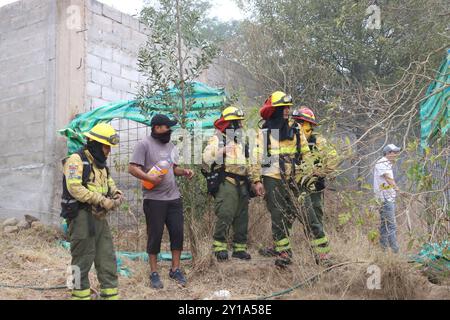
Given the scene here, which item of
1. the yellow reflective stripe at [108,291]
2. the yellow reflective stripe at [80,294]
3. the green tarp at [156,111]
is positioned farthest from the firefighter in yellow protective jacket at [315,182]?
the yellow reflective stripe at [80,294]

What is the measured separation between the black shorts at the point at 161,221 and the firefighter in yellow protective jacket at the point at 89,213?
0.52m

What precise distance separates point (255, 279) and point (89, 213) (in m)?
1.75

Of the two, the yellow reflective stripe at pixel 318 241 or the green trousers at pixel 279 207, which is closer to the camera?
the yellow reflective stripe at pixel 318 241

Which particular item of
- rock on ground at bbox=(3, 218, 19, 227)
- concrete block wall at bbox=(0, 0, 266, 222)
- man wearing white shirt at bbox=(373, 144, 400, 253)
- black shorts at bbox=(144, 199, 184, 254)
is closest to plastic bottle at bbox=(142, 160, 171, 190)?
black shorts at bbox=(144, 199, 184, 254)

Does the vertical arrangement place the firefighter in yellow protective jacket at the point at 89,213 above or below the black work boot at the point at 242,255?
above

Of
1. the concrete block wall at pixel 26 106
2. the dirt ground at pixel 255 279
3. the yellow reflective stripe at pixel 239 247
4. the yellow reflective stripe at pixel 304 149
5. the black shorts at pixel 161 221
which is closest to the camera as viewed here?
the dirt ground at pixel 255 279

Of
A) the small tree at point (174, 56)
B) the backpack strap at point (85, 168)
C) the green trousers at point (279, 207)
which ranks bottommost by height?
the green trousers at point (279, 207)

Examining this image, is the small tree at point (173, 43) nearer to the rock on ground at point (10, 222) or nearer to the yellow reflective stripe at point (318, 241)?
the yellow reflective stripe at point (318, 241)

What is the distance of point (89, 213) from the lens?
417cm

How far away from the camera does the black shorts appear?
4.72 m

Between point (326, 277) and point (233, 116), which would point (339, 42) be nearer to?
point (233, 116)

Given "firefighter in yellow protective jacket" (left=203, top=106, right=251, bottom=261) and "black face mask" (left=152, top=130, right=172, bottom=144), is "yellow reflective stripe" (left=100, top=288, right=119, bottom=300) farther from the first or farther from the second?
"black face mask" (left=152, top=130, right=172, bottom=144)

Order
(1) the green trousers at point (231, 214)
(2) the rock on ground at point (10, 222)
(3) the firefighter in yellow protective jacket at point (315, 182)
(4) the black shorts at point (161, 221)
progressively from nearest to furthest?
1. (3) the firefighter in yellow protective jacket at point (315, 182)
2. (4) the black shorts at point (161, 221)
3. (1) the green trousers at point (231, 214)
4. (2) the rock on ground at point (10, 222)

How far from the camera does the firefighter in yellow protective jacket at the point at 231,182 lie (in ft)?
17.4
